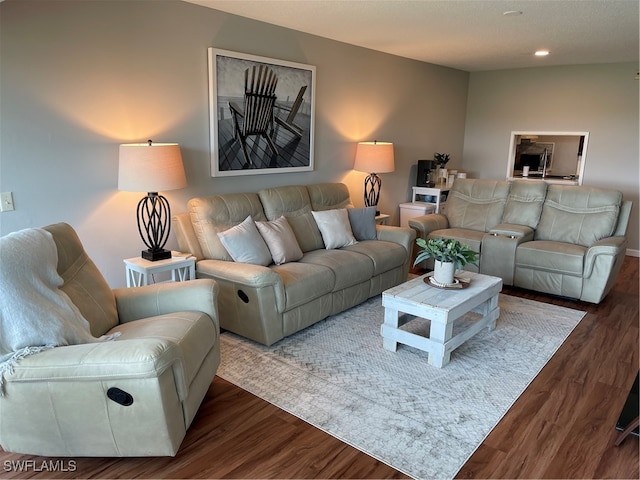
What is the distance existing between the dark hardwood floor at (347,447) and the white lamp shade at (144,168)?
130 centimetres

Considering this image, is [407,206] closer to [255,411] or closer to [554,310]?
[554,310]

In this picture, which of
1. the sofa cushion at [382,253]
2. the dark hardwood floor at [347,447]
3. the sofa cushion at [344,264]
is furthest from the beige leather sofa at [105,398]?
the sofa cushion at [382,253]

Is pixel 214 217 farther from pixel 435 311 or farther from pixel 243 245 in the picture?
pixel 435 311

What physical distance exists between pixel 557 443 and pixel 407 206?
3.83 metres

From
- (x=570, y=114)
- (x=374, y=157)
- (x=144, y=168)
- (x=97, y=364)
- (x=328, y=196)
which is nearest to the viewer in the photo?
(x=97, y=364)

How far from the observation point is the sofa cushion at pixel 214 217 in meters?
3.32

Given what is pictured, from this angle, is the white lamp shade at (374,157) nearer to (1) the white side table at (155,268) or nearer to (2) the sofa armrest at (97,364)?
(1) the white side table at (155,268)

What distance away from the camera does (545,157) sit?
21.2ft

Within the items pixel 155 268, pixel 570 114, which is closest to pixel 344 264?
pixel 155 268

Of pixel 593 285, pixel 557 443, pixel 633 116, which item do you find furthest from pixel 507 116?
pixel 557 443

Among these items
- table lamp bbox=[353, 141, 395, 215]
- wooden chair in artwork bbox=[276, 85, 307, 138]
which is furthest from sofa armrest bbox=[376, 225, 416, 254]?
wooden chair in artwork bbox=[276, 85, 307, 138]

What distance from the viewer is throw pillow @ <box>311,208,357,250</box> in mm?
3959

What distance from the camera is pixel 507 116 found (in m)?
6.42

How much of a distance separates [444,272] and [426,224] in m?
1.78
